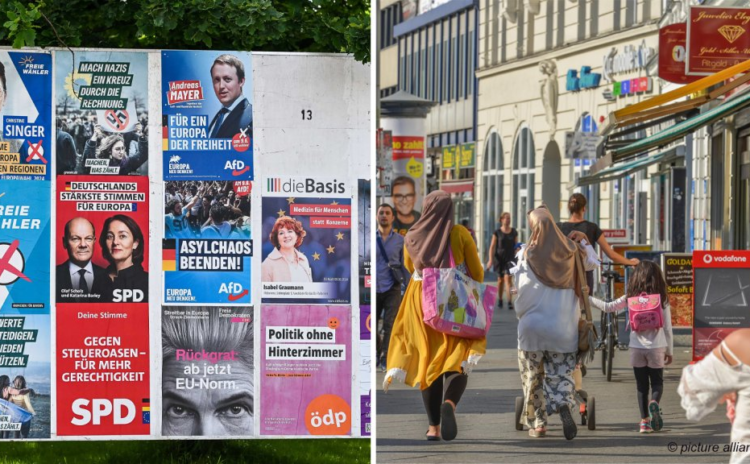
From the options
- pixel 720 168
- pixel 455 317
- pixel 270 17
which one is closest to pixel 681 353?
pixel 455 317

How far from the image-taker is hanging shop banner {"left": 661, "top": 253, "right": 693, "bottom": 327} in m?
8.11

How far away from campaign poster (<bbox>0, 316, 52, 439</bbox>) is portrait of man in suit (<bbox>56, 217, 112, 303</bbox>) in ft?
0.46

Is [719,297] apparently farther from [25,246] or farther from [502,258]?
[502,258]

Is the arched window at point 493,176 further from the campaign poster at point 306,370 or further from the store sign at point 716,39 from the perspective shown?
the campaign poster at point 306,370

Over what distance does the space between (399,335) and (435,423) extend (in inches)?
20.0

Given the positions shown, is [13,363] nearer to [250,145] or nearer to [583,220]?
[250,145]

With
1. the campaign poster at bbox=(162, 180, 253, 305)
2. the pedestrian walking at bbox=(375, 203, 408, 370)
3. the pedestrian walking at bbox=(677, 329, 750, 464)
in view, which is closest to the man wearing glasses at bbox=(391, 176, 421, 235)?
the pedestrian walking at bbox=(375, 203, 408, 370)

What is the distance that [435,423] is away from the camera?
720 centimetres

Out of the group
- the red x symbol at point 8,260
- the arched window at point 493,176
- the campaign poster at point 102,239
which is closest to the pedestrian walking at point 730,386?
the campaign poster at point 102,239

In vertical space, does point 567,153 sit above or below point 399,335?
above

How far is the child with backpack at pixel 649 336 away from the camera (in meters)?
7.43

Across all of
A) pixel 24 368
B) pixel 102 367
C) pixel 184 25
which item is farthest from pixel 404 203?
pixel 24 368

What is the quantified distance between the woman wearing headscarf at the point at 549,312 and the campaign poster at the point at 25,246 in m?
2.49

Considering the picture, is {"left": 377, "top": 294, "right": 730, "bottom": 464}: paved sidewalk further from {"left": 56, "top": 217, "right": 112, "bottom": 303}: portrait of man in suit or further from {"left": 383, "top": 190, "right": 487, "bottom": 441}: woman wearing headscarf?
{"left": 56, "top": 217, "right": 112, "bottom": 303}: portrait of man in suit
